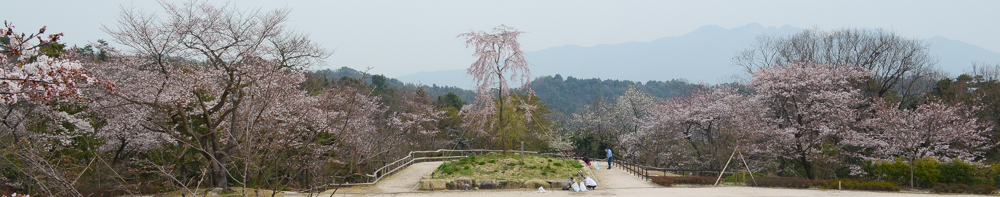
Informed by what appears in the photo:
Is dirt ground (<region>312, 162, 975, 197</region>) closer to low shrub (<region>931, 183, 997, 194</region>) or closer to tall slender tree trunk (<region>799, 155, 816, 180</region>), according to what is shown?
low shrub (<region>931, 183, 997, 194</region>)

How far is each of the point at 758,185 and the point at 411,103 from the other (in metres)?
26.4

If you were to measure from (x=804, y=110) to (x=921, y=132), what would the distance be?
5.49 meters

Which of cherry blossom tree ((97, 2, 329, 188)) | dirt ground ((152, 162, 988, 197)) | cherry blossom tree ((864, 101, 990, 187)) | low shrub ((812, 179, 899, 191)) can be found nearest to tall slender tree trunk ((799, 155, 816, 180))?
cherry blossom tree ((864, 101, 990, 187))

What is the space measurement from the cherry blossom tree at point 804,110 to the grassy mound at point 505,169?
10202mm

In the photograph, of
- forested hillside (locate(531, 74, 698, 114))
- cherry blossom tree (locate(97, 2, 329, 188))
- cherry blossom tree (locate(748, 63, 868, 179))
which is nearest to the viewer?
cherry blossom tree (locate(97, 2, 329, 188))

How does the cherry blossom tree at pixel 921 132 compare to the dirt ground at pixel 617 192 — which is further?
the cherry blossom tree at pixel 921 132

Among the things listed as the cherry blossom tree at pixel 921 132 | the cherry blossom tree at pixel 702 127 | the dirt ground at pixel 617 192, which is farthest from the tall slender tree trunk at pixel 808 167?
the dirt ground at pixel 617 192

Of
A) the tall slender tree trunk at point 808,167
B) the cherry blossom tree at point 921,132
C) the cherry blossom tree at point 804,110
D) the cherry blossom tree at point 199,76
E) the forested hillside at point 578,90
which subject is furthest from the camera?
the forested hillside at point 578,90

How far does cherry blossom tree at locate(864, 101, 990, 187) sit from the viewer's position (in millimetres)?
19880

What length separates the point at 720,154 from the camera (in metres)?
24.0

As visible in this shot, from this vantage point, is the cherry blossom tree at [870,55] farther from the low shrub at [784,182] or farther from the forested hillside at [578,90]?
the forested hillside at [578,90]

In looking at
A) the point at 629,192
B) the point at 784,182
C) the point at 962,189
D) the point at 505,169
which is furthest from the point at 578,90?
the point at 629,192

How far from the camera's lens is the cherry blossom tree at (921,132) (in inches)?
783

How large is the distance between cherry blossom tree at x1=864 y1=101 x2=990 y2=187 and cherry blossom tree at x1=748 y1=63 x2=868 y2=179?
4.70 ft
